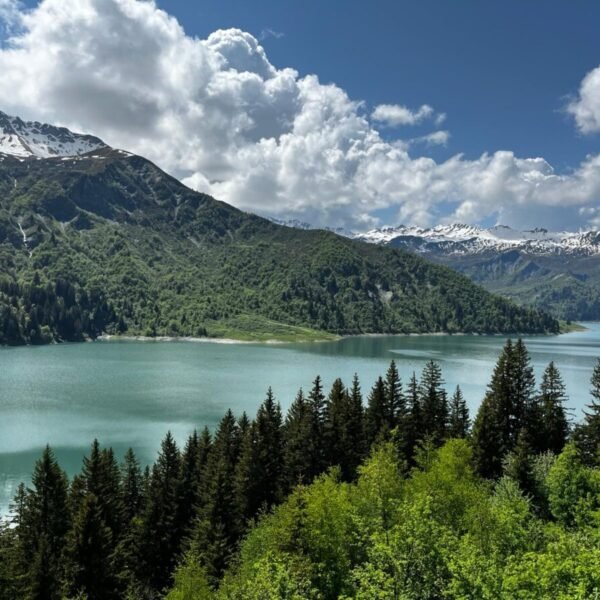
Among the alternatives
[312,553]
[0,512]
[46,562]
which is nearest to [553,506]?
[312,553]

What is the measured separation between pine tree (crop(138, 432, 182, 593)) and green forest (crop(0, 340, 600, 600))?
5.1 inches

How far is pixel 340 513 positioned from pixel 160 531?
27.7 m

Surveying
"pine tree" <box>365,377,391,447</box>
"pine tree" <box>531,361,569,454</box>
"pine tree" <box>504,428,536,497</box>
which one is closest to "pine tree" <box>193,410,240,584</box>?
"pine tree" <box>365,377,391,447</box>

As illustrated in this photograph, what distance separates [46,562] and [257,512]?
2392cm

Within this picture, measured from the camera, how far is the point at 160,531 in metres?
59.3

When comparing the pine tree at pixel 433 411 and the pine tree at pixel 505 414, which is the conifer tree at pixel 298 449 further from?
the pine tree at pixel 505 414

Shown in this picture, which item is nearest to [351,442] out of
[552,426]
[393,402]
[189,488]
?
[393,402]

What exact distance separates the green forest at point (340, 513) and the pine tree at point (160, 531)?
131mm

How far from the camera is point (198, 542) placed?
163 feet

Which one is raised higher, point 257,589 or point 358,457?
point 257,589

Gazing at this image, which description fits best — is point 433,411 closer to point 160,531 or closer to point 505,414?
point 505,414

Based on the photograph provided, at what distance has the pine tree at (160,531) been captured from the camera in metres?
57.2

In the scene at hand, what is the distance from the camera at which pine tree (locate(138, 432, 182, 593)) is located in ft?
188

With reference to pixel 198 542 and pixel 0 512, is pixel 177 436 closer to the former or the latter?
pixel 0 512
